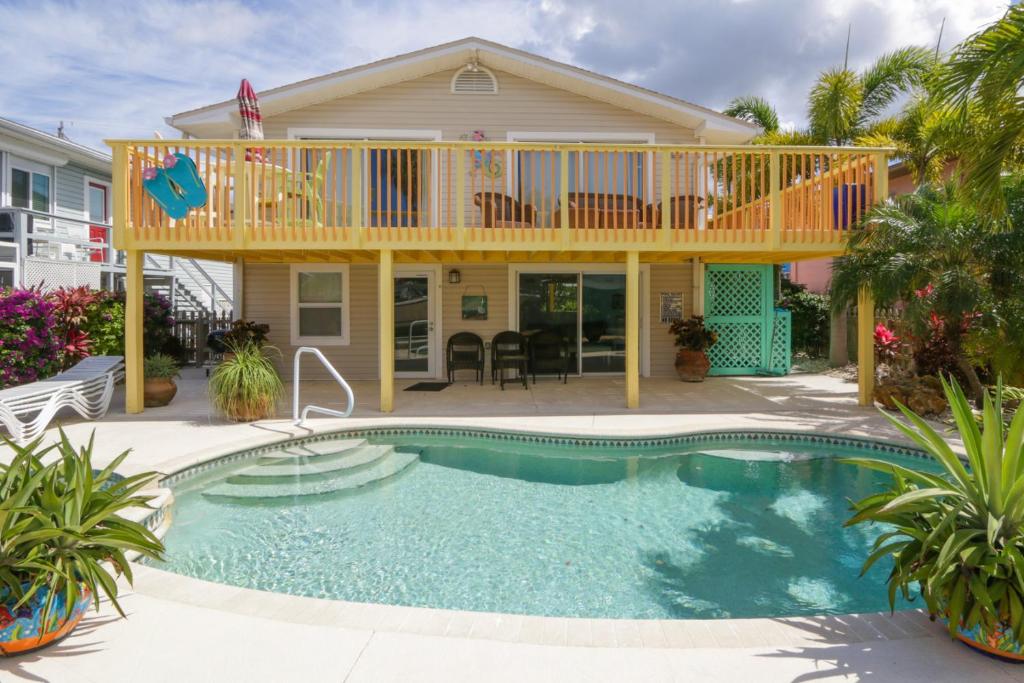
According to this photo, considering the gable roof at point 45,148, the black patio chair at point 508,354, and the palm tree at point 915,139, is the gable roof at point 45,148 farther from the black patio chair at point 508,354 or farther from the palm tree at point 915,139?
the palm tree at point 915,139

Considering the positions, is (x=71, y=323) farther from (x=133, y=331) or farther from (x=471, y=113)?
(x=471, y=113)

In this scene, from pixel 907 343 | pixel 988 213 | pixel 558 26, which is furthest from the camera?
pixel 558 26

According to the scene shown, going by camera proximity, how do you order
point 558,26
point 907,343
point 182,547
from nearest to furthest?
point 182,547
point 907,343
point 558,26

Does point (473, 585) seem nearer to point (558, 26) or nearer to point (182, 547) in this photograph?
point (182, 547)

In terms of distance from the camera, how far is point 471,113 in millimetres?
11109

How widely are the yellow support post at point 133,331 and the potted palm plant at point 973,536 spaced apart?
27.2ft

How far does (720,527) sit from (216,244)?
22.1 feet

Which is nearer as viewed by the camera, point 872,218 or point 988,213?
point 988,213

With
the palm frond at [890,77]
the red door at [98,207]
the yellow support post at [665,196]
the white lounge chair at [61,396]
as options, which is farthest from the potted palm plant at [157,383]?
the palm frond at [890,77]

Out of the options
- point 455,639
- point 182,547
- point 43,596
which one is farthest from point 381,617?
point 182,547

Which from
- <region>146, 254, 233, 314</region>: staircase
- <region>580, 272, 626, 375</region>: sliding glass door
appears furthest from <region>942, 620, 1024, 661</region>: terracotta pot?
<region>146, 254, 233, 314</region>: staircase

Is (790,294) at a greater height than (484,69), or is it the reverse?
(484,69)

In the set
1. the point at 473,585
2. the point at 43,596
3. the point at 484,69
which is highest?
the point at 484,69

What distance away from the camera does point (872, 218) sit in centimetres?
780
